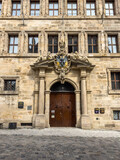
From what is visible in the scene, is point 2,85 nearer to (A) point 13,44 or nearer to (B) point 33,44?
(A) point 13,44

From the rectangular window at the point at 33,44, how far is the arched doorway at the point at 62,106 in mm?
3561

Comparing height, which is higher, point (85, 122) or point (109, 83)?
point (109, 83)

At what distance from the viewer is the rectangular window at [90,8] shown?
14.4m

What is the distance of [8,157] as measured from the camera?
4.82 metres

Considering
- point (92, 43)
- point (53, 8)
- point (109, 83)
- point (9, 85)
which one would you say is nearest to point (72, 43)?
point (92, 43)

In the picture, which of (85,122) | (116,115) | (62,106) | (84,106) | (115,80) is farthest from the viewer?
(115,80)

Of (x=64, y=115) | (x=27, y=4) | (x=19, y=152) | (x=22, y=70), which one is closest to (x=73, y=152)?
(x=19, y=152)

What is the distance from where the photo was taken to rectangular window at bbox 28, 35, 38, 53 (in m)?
13.6

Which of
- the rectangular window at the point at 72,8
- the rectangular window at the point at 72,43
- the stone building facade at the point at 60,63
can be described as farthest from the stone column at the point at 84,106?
the rectangular window at the point at 72,8

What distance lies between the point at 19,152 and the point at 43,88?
22.8 feet

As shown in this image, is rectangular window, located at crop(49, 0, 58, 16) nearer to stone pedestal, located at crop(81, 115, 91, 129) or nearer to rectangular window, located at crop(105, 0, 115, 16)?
rectangular window, located at crop(105, 0, 115, 16)

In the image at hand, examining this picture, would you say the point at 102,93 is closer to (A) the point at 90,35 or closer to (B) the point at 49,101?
(B) the point at 49,101

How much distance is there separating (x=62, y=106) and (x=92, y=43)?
6047 mm

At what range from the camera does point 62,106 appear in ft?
40.7
